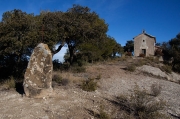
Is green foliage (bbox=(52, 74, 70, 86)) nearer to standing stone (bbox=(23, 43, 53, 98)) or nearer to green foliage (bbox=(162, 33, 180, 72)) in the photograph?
standing stone (bbox=(23, 43, 53, 98))

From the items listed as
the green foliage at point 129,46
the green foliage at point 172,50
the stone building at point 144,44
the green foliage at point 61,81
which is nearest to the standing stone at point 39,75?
the green foliage at point 61,81

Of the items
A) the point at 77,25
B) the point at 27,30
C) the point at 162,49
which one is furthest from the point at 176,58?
the point at 27,30

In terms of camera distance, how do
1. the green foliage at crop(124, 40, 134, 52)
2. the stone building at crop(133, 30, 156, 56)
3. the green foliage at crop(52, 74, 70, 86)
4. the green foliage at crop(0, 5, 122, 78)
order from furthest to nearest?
the green foliage at crop(124, 40, 134, 52) < the stone building at crop(133, 30, 156, 56) < the green foliage at crop(0, 5, 122, 78) < the green foliage at crop(52, 74, 70, 86)

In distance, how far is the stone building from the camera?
36.6 metres

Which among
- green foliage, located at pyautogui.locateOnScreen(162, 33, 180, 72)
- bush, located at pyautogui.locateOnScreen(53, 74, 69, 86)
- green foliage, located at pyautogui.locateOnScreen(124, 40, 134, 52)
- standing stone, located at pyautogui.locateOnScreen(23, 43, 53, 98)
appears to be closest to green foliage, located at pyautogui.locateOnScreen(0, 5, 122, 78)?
standing stone, located at pyautogui.locateOnScreen(23, 43, 53, 98)

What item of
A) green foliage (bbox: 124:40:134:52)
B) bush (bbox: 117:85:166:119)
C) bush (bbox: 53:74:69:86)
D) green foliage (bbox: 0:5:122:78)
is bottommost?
bush (bbox: 117:85:166:119)

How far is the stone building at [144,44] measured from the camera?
36625 mm

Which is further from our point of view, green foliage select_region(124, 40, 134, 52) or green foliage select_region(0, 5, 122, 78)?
green foliage select_region(124, 40, 134, 52)

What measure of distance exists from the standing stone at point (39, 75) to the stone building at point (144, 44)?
31.4m

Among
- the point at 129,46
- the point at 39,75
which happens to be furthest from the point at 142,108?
the point at 129,46

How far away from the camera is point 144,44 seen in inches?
1453

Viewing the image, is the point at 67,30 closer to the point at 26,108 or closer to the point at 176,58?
the point at 26,108

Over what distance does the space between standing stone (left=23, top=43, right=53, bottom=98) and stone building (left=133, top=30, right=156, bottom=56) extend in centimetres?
3145

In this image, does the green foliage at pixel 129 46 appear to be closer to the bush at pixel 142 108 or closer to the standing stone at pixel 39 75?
the standing stone at pixel 39 75
